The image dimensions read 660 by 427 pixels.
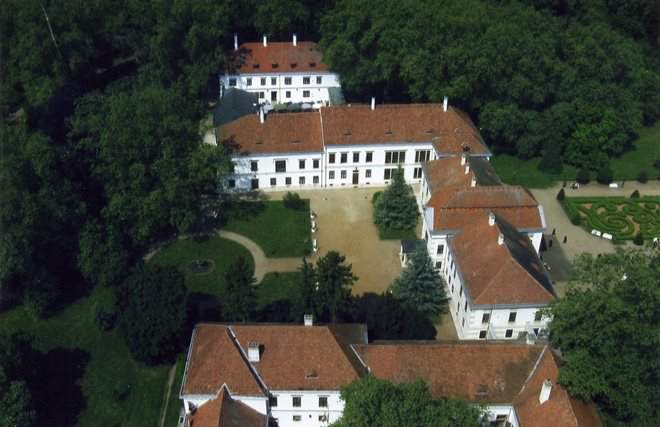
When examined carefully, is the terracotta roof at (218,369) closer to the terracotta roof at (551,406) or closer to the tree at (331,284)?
the tree at (331,284)

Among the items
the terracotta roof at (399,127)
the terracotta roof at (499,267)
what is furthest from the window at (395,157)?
the terracotta roof at (499,267)

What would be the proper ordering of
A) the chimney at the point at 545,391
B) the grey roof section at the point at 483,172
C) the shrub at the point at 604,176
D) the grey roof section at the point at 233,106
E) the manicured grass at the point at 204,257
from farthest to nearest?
the grey roof section at the point at 233,106
the shrub at the point at 604,176
the grey roof section at the point at 483,172
the manicured grass at the point at 204,257
the chimney at the point at 545,391

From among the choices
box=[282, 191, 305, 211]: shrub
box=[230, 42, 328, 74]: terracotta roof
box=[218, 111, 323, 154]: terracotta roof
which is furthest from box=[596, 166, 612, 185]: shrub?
box=[230, 42, 328, 74]: terracotta roof

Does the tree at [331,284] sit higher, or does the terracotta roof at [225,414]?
the tree at [331,284]

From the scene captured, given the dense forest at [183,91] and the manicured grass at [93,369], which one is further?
the dense forest at [183,91]

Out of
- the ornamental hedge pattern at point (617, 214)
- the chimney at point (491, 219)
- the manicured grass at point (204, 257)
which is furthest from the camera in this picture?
the ornamental hedge pattern at point (617, 214)

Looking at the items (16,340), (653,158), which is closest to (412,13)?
(653,158)

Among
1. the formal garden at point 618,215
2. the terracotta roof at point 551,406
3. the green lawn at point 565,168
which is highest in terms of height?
the terracotta roof at point 551,406

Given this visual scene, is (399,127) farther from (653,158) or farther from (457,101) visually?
(653,158)
